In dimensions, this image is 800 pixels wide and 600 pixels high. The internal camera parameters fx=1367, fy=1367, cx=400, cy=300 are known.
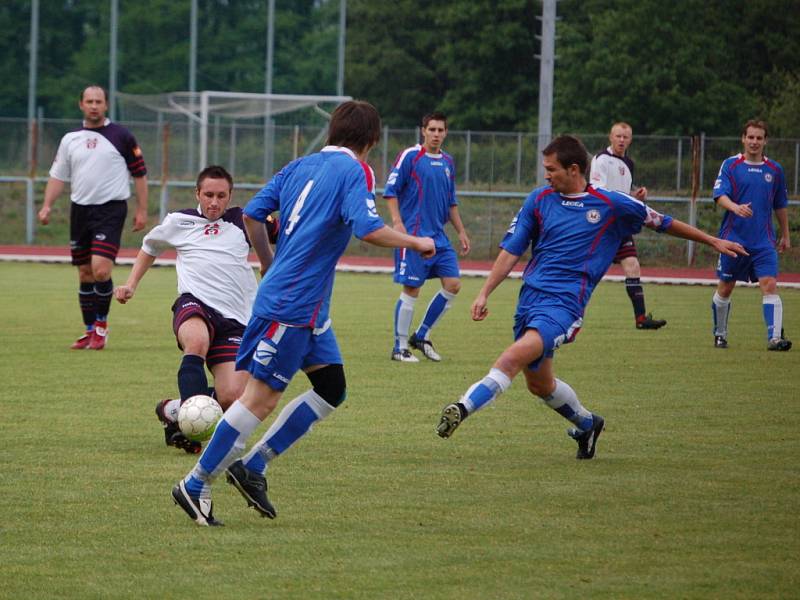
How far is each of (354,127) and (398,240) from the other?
0.60 metres

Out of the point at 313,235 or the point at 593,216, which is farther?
the point at 593,216

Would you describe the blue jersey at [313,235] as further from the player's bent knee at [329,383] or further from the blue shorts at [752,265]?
the blue shorts at [752,265]

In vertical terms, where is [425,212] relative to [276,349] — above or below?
above

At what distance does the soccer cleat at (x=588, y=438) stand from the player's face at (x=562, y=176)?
4.07ft

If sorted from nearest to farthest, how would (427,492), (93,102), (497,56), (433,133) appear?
(427,492), (93,102), (433,133), (497,56)

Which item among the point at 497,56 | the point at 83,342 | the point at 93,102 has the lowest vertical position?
the point at 83,342

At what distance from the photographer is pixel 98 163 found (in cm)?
1230

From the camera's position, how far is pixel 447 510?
6.14 m

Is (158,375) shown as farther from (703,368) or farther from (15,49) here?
(15,49)

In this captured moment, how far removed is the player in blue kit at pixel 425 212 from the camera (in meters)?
12.3

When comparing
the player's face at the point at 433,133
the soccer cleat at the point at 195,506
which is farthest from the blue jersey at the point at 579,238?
the player's face at the point at 433,133

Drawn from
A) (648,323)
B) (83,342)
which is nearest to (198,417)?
(83,342)

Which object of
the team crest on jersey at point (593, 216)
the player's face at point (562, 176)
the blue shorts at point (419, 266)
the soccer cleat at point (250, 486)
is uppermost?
the player's face at point (562, 176)

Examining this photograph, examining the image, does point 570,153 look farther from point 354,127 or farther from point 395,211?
point 395,211
